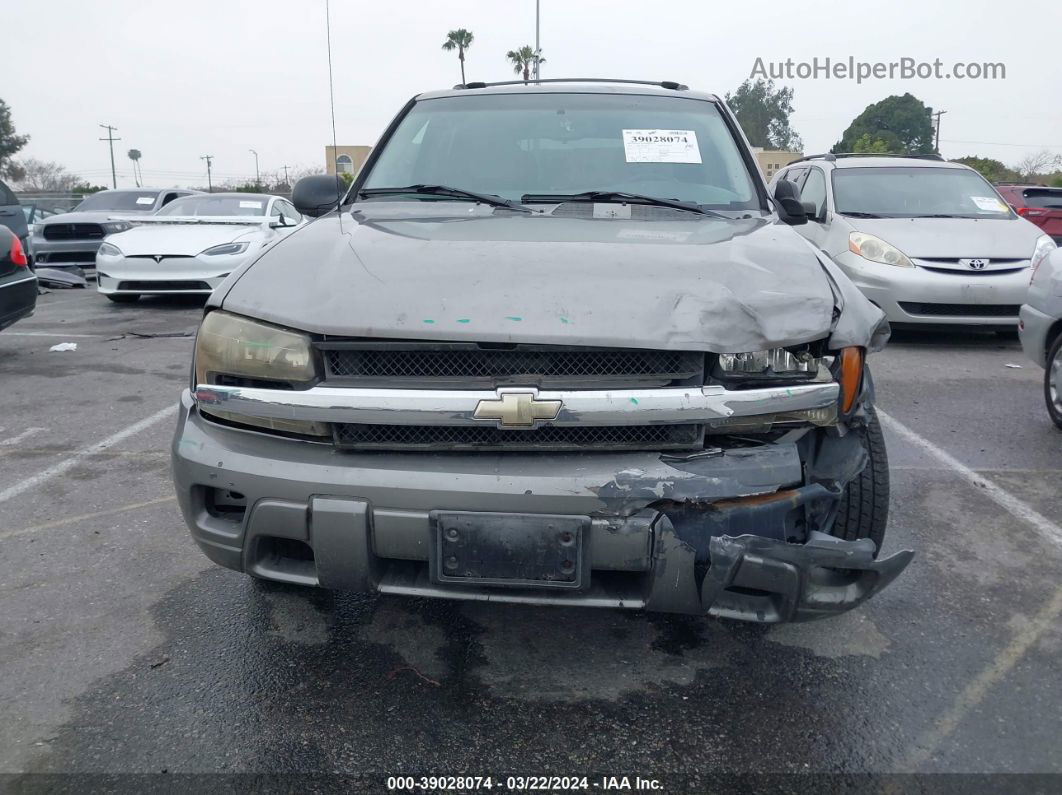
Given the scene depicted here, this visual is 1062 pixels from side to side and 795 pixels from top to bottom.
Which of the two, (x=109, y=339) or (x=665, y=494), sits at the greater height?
(x=665, y=494)

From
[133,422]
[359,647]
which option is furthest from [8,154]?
[359,647]

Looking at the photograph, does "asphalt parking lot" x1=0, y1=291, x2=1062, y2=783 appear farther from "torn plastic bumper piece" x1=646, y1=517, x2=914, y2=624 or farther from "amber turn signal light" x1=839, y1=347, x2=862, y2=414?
"amber turn signal light" x1=839, y1=347, x2=862, y2=414

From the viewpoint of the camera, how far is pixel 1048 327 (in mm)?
4883

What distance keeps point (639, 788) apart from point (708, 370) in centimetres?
99

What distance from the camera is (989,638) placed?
261cm

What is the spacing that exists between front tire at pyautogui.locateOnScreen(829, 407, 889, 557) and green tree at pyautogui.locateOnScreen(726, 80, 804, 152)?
9089cm

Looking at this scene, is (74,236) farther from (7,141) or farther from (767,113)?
(767,113)

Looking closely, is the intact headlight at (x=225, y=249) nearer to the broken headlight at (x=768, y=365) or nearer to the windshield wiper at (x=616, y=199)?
the windshield wiper at (x=616, y=199)

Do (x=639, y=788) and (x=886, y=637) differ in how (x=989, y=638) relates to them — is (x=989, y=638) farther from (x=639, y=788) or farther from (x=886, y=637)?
(x=639, y=788)

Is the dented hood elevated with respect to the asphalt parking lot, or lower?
elevated

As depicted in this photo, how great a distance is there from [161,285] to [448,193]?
7164mm

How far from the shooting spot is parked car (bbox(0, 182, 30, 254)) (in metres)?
9.57

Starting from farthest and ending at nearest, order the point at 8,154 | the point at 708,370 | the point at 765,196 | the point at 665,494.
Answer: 1. the point at 8,154
2. the point at 765,196
3. the point at 708,370
4. the point at 665,494

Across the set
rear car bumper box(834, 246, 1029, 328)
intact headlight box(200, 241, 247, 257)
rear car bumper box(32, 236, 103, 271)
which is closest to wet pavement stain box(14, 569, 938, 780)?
rear car bumper box(834, 246, 1029, 328)
